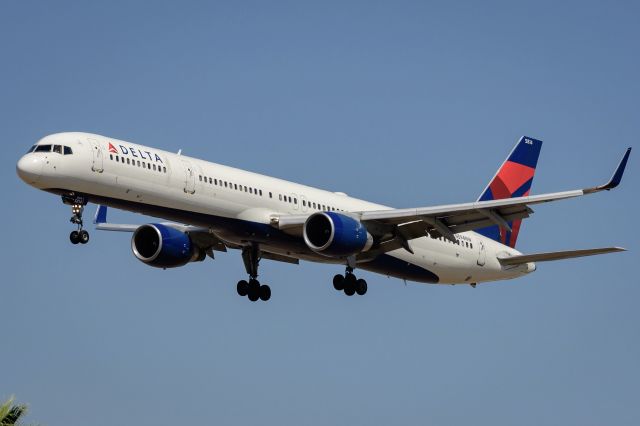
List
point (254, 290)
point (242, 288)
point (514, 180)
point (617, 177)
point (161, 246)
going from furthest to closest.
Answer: point (514, 180)
point (242, 288)
point (254, 290)
point (161, 246)
point (617, 177)

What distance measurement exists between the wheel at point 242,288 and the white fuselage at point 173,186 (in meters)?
3.40

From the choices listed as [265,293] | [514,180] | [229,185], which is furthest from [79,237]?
[514,180]

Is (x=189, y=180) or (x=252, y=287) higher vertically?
(x=189, y=180)

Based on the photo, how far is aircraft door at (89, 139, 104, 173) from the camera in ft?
154

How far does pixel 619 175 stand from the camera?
4528cm

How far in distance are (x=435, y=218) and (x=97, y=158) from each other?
1360 cm

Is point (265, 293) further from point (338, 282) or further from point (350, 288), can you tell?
point (350, 288)

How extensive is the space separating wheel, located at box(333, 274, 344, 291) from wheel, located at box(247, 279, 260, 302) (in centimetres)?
330

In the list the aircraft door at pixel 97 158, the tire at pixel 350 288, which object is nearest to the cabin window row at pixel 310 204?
the tire at pixel 350 288

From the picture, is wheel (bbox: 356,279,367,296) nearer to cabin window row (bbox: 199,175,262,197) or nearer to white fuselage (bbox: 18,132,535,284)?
white fuselage (bbox: 18,132,535,284)

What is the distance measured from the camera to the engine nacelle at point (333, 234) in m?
50.0

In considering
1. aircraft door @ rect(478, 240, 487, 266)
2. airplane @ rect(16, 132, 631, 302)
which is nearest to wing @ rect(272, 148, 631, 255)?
airplane @ rect(16, 132, 631, 302)

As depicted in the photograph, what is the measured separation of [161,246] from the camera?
176ft

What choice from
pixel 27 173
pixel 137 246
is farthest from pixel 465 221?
pixel 27 173
